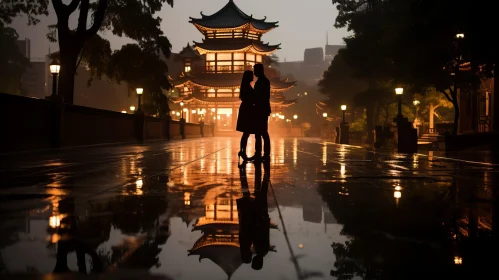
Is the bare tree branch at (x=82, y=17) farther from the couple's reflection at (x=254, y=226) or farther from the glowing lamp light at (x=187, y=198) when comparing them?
the couple's reflection at (x=254, y=226)

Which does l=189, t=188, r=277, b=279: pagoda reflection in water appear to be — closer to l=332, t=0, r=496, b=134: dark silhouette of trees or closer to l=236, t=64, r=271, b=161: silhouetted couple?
l=236, t=64, r=271, b=161: silhouetted couple

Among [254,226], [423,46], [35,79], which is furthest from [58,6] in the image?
[35,79]

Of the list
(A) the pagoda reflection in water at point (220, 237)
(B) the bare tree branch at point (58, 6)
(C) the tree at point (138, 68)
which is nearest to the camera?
(A) the pagoda reflection in water at point (220, 237)

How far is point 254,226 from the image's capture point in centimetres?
293

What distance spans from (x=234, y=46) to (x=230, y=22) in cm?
370

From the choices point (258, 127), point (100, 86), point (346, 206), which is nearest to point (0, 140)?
point (258, 127)

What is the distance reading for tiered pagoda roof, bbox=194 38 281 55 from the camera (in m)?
57.4

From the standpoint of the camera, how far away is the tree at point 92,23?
20.8 m

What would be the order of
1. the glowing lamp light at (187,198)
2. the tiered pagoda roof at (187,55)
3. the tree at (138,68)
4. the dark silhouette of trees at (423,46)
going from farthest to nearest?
1. the tiered pagoda roof at (187,55)
2. the tree at (138,68)
3. the dark silhouette of trees at (423,46)
4. the glowing lamp light at (187,198)

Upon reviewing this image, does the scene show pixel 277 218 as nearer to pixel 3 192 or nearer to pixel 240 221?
pixel 240 221

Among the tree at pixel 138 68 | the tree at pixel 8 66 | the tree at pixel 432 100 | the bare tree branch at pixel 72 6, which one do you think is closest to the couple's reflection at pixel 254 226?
the bare tree branch at pixel 72 6

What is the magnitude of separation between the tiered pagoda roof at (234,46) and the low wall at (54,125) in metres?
33.4

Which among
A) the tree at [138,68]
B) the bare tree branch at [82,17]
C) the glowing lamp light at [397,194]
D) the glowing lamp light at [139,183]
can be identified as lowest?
the glowing lamp light at [139,183]

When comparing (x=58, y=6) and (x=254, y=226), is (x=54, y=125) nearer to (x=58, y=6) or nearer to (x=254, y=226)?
(x=58, y=6)
